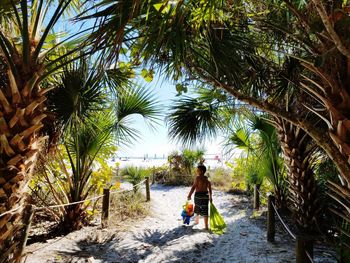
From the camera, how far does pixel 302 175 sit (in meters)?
4.88

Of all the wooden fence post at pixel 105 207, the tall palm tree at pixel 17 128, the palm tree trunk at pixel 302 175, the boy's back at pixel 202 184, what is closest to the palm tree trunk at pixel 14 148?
the tall palm tree at pixel 17 128

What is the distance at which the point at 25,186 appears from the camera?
2.79 m

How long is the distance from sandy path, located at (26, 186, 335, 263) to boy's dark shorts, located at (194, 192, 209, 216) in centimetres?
37

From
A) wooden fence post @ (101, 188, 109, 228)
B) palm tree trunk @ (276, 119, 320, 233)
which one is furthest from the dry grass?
palm tree trunk @ (276, 119, 320, 233)

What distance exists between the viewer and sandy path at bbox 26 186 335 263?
4609 millimetres

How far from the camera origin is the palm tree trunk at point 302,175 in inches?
193

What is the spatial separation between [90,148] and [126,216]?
218cm

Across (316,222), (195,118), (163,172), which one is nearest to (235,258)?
(316,222)

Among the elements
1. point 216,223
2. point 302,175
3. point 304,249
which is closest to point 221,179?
point 216,223

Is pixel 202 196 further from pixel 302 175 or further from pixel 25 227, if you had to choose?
pixel 25 227

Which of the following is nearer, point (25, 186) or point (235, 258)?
point (25, 186)

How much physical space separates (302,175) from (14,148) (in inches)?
165

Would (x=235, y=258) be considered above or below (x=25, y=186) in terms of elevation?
below

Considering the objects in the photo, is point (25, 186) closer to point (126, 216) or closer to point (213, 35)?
point (213, 35)
